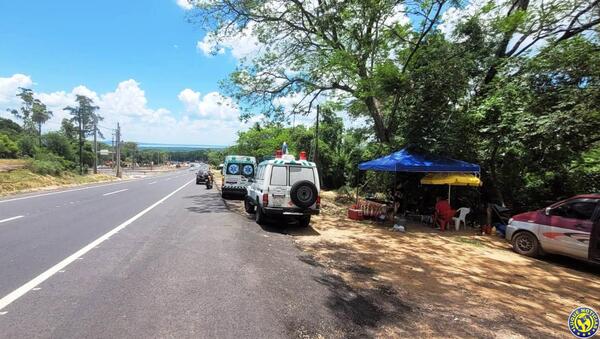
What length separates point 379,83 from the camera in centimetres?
1448

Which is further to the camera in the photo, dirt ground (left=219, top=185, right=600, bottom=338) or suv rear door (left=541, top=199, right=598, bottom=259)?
suv rear door (left=541, top=199, right=598, bottom=259)

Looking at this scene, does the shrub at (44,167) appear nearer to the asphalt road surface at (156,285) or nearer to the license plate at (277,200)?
the asphalt road surface at (156,285)

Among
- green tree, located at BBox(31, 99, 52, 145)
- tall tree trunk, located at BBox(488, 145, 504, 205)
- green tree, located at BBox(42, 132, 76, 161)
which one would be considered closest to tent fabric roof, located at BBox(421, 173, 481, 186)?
tall tree trunk, located at BBox(488, 145, 504, 205)

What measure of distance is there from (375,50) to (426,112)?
4.25 metres

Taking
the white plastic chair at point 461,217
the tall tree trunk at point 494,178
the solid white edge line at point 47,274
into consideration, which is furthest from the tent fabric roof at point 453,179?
the solid white edge line at point 47,274

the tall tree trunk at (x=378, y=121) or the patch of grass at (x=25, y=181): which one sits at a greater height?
the tall tree trunk at (x=378, y=121)

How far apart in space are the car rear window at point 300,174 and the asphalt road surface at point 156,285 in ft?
7.83

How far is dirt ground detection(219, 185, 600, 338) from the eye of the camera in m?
4.60

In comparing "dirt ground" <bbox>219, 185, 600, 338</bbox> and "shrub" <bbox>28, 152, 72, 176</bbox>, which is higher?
"shrub" <bbox>28, 152, 72, 176</bbox>

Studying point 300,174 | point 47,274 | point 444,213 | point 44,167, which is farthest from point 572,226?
point 44,167

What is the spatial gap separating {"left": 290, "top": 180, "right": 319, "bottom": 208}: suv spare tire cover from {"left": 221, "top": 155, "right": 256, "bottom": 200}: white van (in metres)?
9.51

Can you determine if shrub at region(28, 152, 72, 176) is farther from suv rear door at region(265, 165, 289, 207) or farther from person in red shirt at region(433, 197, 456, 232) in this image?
person in red shirt at region(433, 197, 456, 232)

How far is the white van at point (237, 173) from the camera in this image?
20078 mm

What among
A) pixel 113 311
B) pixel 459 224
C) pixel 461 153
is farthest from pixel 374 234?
pixel 113 311
